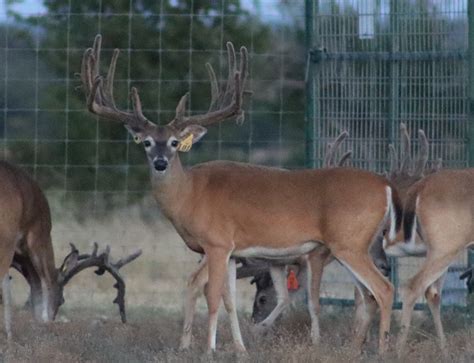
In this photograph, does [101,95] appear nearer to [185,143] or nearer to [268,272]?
[185,143]

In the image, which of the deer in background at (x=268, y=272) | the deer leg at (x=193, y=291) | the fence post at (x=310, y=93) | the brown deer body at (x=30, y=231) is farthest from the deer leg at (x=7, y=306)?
the fence post at (x=310, y=93)

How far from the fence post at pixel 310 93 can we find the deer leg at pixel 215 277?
3.59m

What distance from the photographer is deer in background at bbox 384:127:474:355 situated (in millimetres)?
13836

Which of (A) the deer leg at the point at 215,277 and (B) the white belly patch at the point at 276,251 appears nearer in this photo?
(A) the deer leg at the point at 215,277

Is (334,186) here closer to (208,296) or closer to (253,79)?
(208,296)

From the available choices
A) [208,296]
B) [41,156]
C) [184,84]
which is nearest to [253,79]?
[184,84]

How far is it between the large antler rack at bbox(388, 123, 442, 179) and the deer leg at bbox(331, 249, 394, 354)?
2.23m

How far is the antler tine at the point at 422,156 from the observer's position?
16.1 meters

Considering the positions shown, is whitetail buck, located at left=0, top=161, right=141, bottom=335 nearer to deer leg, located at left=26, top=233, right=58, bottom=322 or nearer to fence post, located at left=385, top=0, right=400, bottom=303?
deer leg, located at left=26, top=233, right=58, bottom=322

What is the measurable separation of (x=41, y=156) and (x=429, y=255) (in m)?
8.90

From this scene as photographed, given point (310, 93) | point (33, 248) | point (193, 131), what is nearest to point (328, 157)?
point (310, 93)

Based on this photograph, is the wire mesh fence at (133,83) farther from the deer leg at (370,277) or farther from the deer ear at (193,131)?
the deer leg at (370,277)

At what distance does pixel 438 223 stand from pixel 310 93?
3.82 metres

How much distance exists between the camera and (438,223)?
45.5 feet
